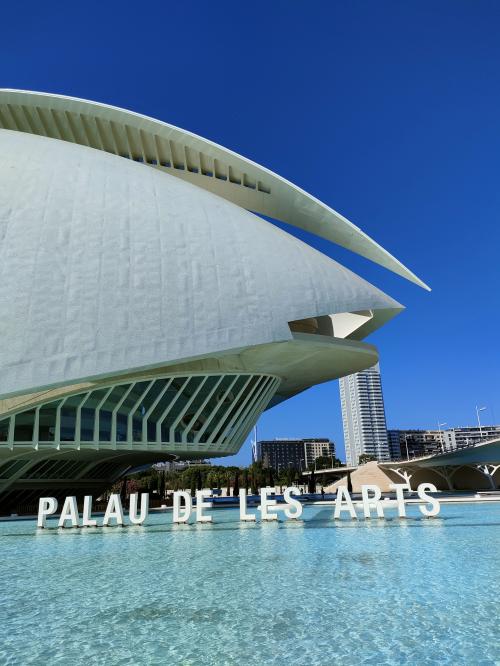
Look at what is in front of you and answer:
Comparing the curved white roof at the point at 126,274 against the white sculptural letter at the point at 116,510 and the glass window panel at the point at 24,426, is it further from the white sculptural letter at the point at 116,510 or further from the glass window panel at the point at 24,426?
the white sculptural letter at the point at 116,510

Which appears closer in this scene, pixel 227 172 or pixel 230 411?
pixel 230 411

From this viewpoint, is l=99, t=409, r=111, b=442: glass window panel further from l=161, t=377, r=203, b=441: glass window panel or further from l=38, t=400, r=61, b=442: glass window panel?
l=161, t=377, r=203, b=441: glass window panel

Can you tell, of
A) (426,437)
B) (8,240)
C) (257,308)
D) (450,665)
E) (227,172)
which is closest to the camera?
(450,665)

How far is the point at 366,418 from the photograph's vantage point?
180 metres

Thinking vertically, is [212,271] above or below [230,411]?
above

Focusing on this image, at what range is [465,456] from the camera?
4397 cm

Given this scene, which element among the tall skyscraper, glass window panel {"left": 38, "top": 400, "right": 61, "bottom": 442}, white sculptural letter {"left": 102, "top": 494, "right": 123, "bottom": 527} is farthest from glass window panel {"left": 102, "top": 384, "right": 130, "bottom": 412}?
the tall skyscraper

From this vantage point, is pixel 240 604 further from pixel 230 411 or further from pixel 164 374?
pixel 230 411

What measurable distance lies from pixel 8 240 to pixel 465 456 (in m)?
40.4

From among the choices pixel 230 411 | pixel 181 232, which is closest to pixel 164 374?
pixel 230 411

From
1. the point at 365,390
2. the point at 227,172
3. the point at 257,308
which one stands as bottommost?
the point at 257,308

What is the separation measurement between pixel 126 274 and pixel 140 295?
1.06 m

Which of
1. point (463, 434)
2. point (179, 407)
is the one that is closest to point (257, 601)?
point (179, 407)

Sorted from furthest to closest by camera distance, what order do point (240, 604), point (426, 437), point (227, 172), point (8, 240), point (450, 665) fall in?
point (426, 437)
point (227, 172)
point (8, 240)
point (240, 604)
point (450, 665)
